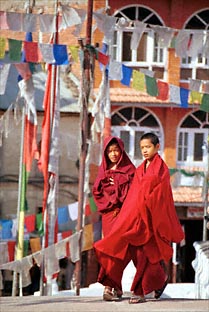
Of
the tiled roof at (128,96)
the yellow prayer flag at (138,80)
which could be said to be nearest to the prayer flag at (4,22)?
the yellow prayer flag at (138,80)

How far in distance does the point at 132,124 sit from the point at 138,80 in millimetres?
11308

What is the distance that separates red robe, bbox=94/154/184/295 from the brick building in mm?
18715

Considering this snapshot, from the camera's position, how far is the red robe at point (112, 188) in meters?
12.3

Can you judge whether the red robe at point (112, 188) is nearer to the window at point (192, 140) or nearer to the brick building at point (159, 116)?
the brick building at point (159, 116)

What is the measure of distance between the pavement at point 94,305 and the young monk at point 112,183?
0.39m

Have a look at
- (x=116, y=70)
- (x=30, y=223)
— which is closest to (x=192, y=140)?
(x=30, y=223)

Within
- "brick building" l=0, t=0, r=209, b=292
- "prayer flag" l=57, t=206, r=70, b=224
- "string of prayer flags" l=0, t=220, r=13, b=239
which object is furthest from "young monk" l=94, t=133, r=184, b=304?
"brick building" l=0, t=0, r=209, b=292

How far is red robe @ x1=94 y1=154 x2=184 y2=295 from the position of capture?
465 inches

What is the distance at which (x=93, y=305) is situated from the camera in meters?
11.6

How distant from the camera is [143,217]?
1181cm

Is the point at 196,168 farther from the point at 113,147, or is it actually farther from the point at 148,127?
the point at 113,147

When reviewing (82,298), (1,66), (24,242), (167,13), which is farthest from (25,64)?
(167,13)

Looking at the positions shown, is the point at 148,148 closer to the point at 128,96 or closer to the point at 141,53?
the point at 128,96

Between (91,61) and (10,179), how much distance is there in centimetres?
1271
